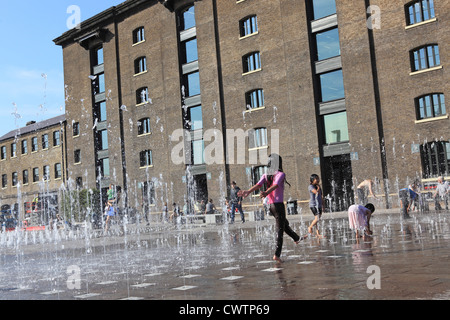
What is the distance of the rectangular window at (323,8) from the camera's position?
1062 inches

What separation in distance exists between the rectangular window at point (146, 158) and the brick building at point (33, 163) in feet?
36.8

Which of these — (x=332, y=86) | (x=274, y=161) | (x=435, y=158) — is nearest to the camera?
(x=274, y=161)

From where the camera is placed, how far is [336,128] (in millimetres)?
26734

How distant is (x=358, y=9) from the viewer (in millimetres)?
25391

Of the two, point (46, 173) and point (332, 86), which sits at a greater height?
point (332, 86)

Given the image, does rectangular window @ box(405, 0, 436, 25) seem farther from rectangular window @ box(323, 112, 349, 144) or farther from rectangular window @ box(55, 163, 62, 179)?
rectangular window @ box(55, 163, 62, 179)

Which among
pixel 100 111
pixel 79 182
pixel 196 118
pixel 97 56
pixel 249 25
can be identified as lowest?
pixel 79 182

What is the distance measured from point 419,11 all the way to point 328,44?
17.0 feet

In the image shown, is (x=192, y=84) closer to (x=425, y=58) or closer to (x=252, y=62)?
(x=252, y=62)

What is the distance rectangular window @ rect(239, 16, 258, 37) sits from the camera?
98.9 feet

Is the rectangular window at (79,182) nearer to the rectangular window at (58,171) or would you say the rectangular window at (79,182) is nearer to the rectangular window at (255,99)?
the rectangular window at (58,171)

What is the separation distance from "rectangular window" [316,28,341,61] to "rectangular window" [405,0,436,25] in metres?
4.01

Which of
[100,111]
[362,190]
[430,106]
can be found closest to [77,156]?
[100,111]
